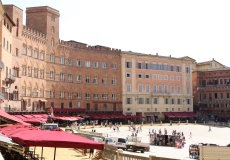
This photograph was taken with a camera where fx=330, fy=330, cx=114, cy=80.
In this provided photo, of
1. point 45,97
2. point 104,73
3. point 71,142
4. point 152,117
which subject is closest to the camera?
point 71,142

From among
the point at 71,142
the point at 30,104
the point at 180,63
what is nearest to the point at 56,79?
the point at 30,104

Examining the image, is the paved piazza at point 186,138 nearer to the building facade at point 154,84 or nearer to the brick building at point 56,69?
the brick building at point 56,69

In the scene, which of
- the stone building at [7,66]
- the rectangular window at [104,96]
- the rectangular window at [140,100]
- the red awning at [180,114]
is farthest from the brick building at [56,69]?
the red awning at [180,114]

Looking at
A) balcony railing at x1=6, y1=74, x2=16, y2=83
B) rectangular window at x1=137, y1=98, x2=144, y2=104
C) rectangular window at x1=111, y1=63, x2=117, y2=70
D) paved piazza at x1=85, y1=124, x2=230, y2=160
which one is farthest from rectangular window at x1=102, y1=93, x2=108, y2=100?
balcony railing at x1=6, y1=74, x2=16, y2=83

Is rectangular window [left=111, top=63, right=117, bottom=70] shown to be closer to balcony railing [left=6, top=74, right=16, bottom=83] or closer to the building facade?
the building facade

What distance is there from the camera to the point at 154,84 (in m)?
78.2

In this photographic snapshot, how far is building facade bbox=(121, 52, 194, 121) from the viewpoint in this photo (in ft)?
244

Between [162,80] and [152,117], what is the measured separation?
31.3 ft

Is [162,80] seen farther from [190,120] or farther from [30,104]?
[30,104]

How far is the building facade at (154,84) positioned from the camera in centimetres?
7450

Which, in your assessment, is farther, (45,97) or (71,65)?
(71,65)

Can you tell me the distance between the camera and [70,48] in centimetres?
6606

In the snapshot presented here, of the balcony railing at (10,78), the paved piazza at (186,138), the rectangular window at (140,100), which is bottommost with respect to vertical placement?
the paved piazza at (186,138)

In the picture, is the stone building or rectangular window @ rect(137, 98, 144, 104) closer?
the stone building
